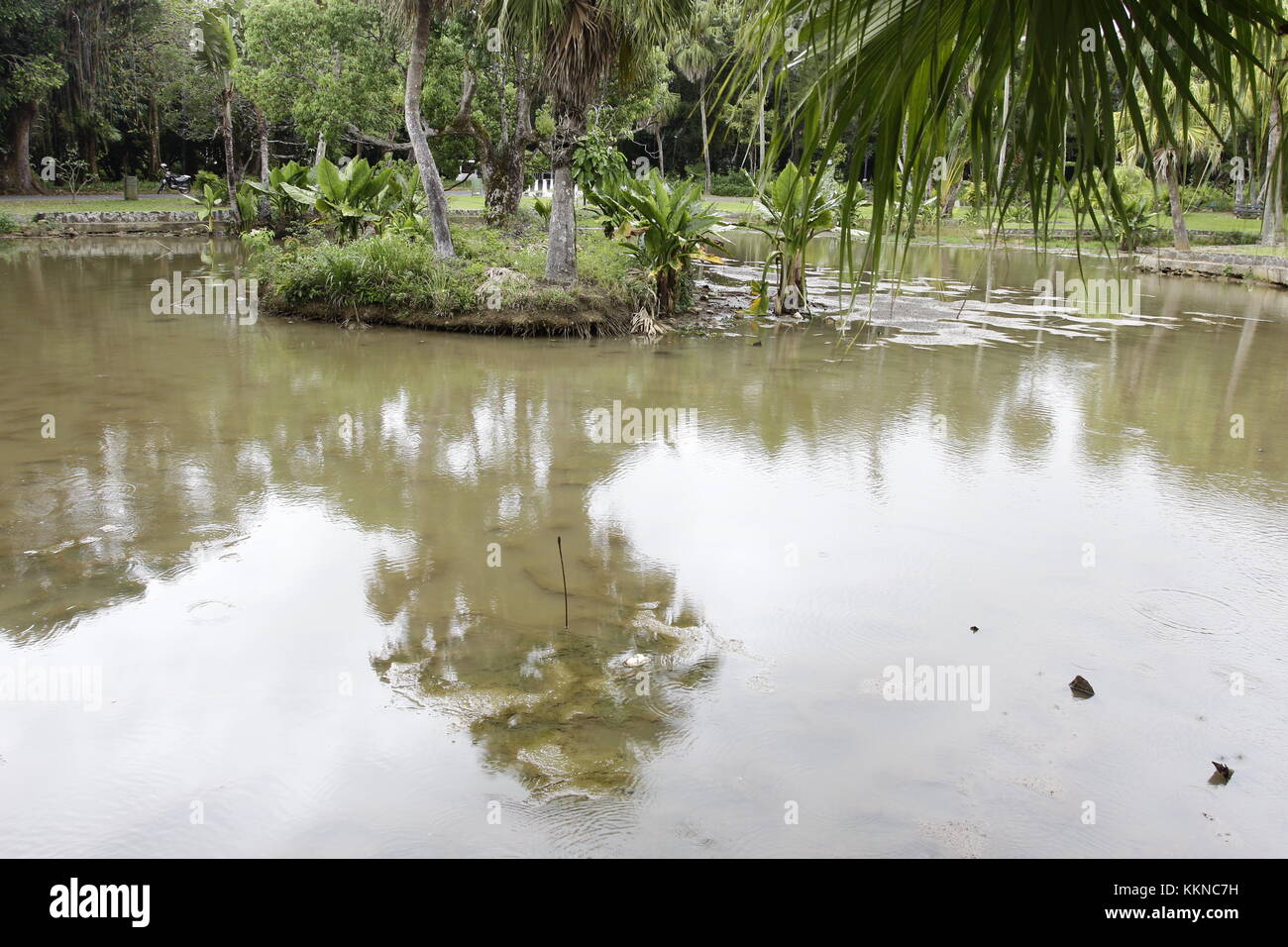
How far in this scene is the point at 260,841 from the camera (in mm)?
3355

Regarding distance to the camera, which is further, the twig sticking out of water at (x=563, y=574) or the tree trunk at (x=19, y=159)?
the tree trunk at (x=19, y=159)

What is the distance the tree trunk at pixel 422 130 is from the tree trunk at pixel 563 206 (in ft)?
5.63

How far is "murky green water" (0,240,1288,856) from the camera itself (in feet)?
11.8

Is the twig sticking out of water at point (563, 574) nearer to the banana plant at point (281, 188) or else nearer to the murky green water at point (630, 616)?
the murky green water at point (630, 616)

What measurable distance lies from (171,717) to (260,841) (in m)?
1.05

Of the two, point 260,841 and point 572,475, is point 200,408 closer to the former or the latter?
point 572,475

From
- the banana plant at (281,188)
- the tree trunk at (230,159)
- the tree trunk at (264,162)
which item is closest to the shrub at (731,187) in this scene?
the tree trunk at (264,162)

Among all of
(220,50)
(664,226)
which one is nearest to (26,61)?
(220,50)

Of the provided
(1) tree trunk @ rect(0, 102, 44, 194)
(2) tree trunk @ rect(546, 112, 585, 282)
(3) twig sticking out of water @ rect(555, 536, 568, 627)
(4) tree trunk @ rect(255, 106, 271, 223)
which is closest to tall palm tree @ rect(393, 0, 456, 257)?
(2) tree trunk @ rect(546, 112, 585, 282)

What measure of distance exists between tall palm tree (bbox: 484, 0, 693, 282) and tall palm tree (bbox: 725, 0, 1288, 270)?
422 inches

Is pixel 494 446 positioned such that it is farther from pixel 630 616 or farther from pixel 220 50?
pixel 220 50

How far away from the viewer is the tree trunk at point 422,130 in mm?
13516
